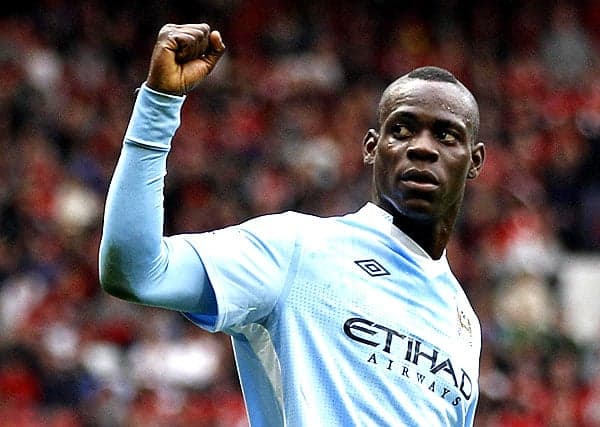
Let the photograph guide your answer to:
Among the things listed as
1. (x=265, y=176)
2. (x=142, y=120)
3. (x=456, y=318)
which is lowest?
(x=265, y=176)

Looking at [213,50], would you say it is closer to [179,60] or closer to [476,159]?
[179,60]

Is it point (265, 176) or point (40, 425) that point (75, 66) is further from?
point (40, 425)

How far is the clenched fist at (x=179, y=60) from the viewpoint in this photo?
2494 millimetres

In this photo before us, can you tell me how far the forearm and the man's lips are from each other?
72 centimetres

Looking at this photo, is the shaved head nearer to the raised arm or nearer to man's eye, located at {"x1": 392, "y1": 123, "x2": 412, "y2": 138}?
man's eye, located at {"x1": 392, "y1": 123, "x2": 412, "y2": 138}

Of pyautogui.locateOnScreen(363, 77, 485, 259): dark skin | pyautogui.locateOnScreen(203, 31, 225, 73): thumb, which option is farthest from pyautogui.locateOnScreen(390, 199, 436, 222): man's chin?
pyautogui.locateOnScreen(203, 31, 225, 73): thumb

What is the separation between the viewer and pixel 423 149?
10.0 feet

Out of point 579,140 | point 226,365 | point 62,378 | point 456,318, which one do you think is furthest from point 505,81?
point 456,318

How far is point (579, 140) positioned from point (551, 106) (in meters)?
0.95

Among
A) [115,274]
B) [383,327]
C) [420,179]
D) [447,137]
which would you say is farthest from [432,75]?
[115,274]

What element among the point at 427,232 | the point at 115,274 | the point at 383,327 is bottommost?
the point at 383,327

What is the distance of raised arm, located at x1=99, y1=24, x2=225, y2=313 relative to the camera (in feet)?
8.07

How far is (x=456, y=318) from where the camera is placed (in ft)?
10.5

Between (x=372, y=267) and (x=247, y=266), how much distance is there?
0.41m
